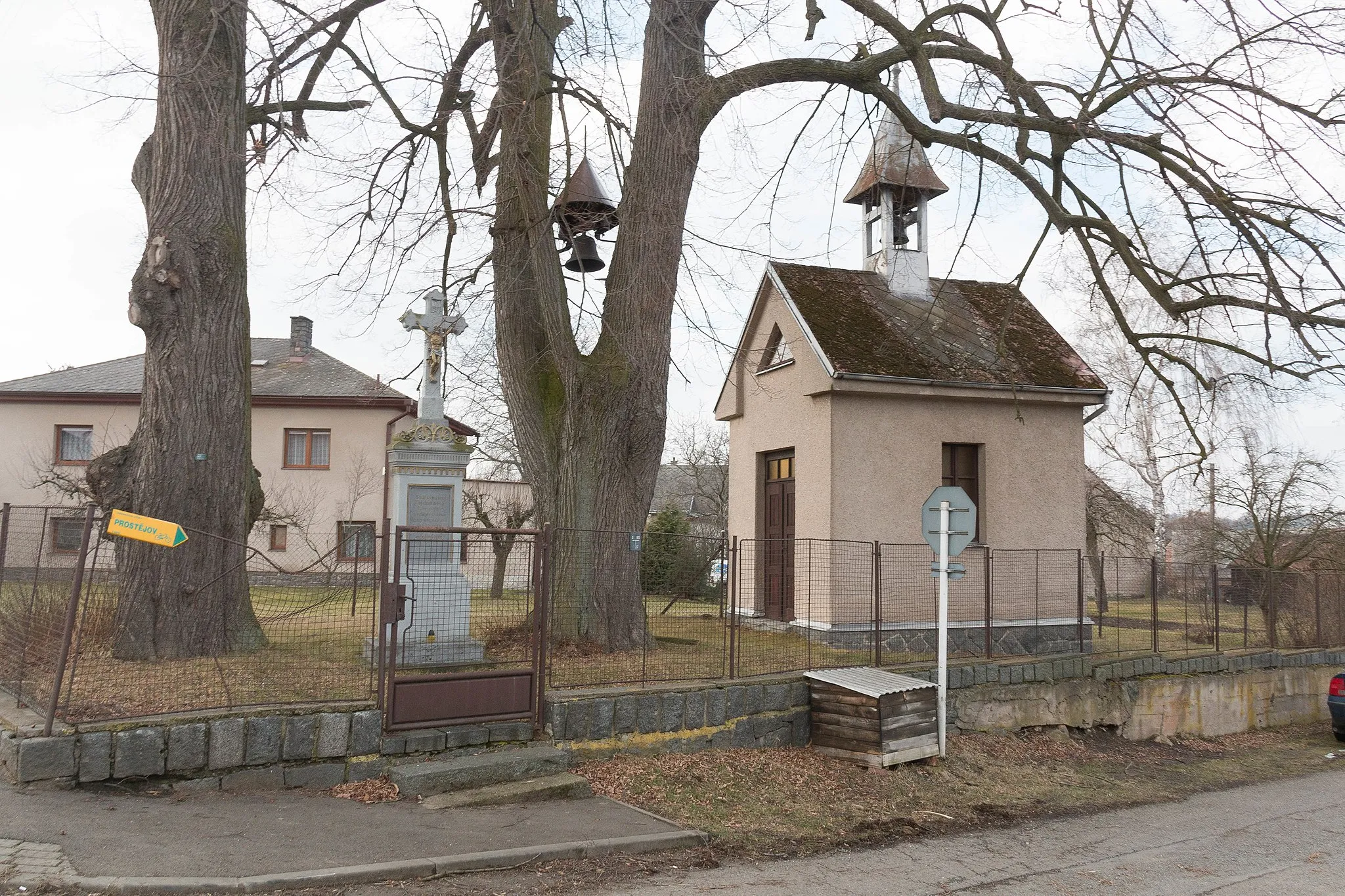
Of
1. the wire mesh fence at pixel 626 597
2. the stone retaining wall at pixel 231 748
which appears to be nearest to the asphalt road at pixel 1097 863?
the stone retaining wall at pixel 231 748

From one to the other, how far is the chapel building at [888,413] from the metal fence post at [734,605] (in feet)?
8.73

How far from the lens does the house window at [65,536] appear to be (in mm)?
8648

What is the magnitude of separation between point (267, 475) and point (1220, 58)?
26.1 metres

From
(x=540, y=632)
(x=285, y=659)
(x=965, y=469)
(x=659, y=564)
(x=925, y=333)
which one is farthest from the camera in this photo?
(x=925, y=333)

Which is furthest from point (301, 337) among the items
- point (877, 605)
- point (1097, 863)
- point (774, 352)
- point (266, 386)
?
point (1097, 863)

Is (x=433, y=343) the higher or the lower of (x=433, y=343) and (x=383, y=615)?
the higher

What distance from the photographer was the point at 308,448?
28.3m

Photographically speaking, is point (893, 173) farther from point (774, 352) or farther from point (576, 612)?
point (576, 612)

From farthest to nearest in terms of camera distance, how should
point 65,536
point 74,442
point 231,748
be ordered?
point 74,442, point 65,536, point 231,748

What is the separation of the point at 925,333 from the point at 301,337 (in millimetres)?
22971

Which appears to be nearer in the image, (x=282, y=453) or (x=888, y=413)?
(x=888, y=413)

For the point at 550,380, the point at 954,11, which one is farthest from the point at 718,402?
the point at 954,11

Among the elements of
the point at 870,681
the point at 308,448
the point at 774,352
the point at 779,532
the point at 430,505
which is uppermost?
Answer: the point at 774,352

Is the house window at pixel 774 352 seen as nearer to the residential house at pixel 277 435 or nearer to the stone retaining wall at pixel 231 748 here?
the stone retaining wall at pixel 231 748
